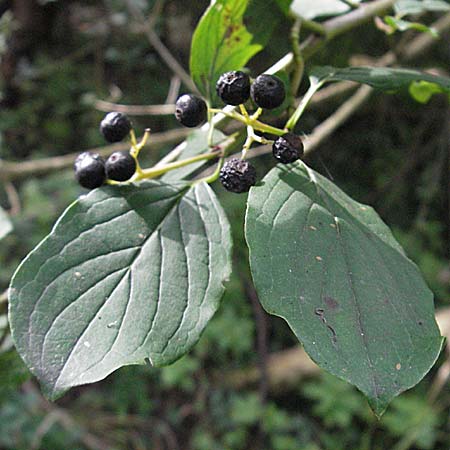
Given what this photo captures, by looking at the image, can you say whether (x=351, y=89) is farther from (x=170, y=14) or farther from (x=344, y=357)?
(x=170, y=14)

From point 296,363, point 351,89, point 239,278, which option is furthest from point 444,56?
point 296,363

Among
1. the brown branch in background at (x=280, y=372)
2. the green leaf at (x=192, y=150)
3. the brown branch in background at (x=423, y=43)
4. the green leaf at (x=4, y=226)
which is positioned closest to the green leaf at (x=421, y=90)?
Answer: the green leaf at (x=192, y=150)

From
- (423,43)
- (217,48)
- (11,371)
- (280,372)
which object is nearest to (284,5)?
(217,48)

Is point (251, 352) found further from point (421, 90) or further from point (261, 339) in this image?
point (421, 90)

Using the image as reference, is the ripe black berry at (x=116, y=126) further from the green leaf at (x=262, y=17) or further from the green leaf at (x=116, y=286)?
the green leaf at (x=262, y=17)

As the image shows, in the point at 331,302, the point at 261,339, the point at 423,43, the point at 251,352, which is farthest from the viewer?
the point at 251,352

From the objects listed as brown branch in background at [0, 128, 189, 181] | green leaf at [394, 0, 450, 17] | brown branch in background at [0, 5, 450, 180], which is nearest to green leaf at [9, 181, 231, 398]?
green leaf at [394, 0, 450, 17]
